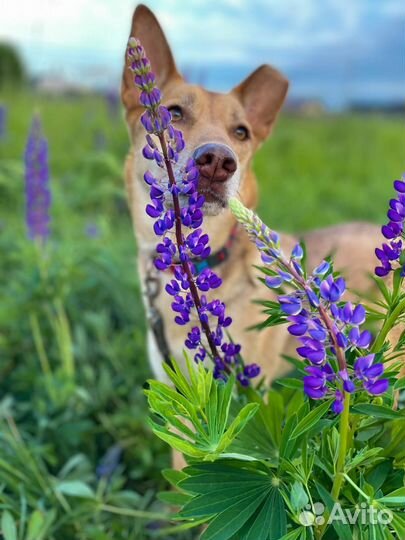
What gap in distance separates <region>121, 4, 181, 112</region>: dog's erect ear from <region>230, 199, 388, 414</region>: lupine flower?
136 centimetres

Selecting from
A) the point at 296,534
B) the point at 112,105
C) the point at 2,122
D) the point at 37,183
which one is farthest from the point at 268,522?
the point at 112,105

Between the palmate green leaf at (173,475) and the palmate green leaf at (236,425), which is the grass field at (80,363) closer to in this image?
the palmate green leaf at (173,475)

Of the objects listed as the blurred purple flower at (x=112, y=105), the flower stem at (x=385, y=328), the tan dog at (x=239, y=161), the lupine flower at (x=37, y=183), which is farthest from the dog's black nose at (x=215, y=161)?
the blurred purple flower at (x=112, y=105)

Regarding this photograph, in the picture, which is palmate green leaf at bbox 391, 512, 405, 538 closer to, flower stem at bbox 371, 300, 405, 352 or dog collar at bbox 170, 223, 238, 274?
flower stem at bbox 371, 300, 405, 352

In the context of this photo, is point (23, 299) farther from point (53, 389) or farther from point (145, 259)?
point (145, 259)

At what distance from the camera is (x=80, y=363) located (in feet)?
9.62

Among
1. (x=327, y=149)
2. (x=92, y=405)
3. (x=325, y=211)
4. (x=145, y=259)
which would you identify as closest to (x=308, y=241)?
(x=145, y=259)

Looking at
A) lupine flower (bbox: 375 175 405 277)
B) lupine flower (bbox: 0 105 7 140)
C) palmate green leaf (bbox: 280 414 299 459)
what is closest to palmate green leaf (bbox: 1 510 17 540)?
palmate green leaf (bbox: 280 414 299 459)

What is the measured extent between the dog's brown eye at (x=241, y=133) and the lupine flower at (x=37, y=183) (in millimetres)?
873

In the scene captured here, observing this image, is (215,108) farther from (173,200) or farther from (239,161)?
(173,200)

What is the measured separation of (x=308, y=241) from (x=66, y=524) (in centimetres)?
165

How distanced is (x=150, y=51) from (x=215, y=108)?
35 cm

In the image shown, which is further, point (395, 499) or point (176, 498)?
point (176, 498)

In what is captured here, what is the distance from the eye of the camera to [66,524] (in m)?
1.91
